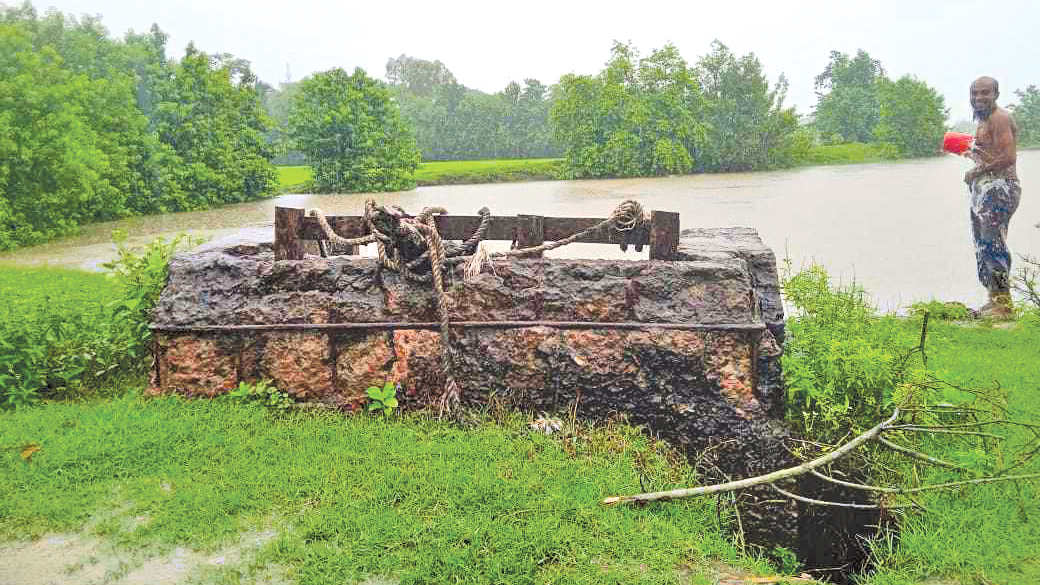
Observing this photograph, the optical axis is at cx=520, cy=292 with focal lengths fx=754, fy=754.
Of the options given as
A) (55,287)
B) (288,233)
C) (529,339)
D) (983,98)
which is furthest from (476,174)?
(529,339)

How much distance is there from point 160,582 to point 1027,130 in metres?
38.7

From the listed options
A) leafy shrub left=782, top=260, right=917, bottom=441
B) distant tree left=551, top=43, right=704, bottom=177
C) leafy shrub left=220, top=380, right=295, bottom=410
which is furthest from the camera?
distant tree left=551, top=43, right=704, bottom=177

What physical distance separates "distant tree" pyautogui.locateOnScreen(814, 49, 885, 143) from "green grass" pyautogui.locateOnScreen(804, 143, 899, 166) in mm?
5308

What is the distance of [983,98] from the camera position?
24.4 ft

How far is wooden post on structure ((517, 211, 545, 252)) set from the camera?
465cm

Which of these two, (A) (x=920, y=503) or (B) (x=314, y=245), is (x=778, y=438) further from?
(B) (x=314, y=245)

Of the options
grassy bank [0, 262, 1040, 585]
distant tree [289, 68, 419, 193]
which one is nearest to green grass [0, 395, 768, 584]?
grassy bank [0, 262, 1040, 585]

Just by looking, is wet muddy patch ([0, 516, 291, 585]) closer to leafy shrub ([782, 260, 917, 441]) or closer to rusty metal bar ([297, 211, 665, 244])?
rusty metal bar ([297, 211, 665, 244])

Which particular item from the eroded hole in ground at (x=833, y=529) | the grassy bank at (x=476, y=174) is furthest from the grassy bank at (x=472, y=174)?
the eroded hole in ground at (x=833, y=529)

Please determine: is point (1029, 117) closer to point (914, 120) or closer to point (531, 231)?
point (914, 120)

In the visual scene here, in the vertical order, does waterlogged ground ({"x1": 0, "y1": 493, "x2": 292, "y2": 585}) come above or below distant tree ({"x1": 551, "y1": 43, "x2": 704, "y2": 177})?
below

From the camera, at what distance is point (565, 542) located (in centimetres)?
296

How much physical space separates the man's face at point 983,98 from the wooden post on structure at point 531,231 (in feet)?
17.8

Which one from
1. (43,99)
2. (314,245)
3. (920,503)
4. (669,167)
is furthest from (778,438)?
(669,167)
